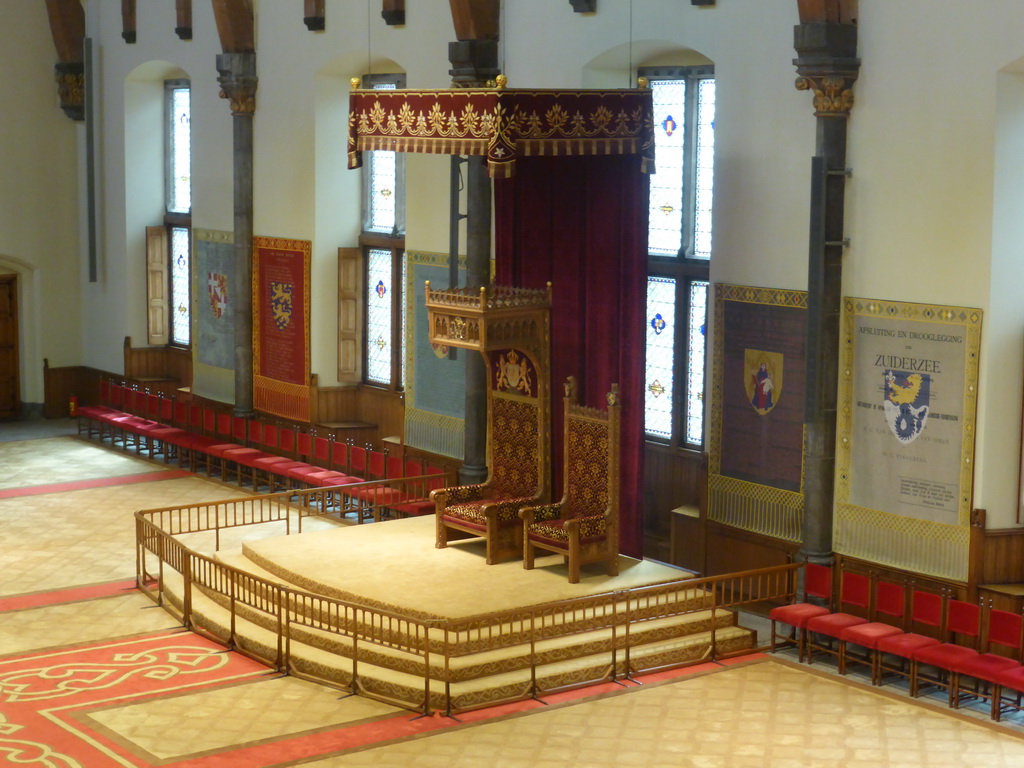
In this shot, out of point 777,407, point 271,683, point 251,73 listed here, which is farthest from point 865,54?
point 251,73

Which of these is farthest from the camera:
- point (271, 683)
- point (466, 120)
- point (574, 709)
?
point (466, 120)

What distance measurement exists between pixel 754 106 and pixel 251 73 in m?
8.03

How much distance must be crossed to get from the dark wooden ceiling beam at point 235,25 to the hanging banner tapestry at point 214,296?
245 cm

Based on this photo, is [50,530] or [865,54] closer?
[865,54]

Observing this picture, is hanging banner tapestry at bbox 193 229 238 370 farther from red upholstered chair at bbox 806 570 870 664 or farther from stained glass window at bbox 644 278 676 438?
red upholstered chair at bbox 806 570 870 664

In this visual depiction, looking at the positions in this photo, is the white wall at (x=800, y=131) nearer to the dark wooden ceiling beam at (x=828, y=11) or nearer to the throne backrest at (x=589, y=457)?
the dark wooden ceiling beam at (x=828, y=11)

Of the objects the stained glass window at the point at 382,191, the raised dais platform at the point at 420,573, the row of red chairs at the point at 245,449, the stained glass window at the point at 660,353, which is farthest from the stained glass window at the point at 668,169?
the stained glass window at the point at 382,191

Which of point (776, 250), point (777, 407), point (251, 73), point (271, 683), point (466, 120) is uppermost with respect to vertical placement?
point (251, 73)

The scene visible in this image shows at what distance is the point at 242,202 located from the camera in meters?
18.3

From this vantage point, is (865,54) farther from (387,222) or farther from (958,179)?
(387,222)

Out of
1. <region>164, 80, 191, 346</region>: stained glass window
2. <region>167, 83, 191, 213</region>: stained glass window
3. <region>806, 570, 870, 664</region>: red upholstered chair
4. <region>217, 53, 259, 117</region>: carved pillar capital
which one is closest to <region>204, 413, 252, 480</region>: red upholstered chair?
<region>164, 80, 191, 346</region>: stained glass window

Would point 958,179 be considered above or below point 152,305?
above

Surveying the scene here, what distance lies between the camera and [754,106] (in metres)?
12.3

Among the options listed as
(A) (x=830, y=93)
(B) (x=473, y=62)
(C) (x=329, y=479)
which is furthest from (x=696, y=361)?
(C) (x=329, y=479)
